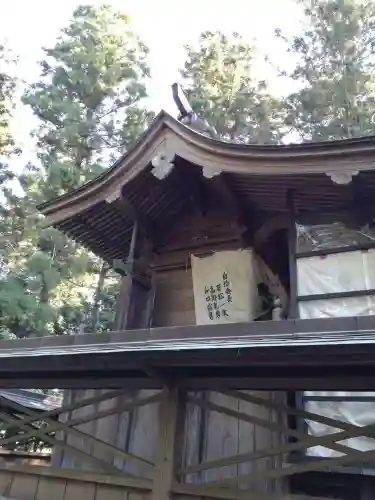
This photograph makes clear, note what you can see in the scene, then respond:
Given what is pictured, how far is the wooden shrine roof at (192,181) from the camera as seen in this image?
18.4 ft

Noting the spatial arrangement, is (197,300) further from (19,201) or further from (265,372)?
(19,201)

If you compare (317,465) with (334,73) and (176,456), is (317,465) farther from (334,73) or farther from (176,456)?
(334,73)

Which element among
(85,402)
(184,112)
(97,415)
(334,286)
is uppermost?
(184,112)

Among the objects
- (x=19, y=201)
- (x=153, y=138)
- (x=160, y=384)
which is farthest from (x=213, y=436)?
(x=19, y=201)

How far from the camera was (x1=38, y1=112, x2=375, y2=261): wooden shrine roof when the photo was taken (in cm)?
562

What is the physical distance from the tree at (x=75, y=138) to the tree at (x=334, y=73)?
6.31 meters

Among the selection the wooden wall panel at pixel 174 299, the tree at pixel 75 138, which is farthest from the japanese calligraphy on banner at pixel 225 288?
the tree at pixel 75 138

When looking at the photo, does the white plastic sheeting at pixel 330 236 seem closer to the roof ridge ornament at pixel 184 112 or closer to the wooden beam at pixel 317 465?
the roof ridge ornament at pixel 184 112

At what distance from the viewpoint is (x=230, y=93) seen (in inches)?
800

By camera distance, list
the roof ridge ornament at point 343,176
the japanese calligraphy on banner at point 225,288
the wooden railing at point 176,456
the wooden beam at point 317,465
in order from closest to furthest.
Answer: the wooden beam at point 317,465 → the wooden railing at point 176,456 → the roof ridge ornament at point 343,176 → the japanese calligraphy on banner at point 225,288

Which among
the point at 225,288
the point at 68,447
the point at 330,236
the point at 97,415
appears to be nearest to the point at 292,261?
the point at 330,236

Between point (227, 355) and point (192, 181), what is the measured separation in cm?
393

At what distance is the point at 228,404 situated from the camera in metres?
5.46

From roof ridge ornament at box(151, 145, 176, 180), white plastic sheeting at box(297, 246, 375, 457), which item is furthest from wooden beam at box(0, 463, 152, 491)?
roof ridge ornament at box(151, 145, 176, 180)
